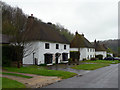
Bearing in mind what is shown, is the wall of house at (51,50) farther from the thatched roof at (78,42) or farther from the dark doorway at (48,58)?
the thatched roof at (78,42)

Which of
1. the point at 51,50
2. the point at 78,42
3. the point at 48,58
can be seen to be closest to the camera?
the point at 48,58

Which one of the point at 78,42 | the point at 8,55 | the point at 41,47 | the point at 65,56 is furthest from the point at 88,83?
the point at 78,42

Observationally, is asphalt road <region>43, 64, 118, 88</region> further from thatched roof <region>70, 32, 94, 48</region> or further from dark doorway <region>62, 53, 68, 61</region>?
thatched roof <region>70, 32, 94, 48</region>

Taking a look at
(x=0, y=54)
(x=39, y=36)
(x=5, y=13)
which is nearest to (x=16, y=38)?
(x=0, y=54)

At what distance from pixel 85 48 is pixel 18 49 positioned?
1266 inches

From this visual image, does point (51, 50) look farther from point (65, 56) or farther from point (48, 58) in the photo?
point (65, 56)

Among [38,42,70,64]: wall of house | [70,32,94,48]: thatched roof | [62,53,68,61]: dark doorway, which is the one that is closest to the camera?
[38,42,70,64]: wall of house

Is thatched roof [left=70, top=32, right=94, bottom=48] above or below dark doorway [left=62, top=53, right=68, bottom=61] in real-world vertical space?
above

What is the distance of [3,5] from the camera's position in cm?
3653

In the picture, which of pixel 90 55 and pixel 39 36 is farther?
pixel 90 55

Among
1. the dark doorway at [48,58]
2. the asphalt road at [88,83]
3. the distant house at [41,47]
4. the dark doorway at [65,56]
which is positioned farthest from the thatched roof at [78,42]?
the asphalt road at [88,83]

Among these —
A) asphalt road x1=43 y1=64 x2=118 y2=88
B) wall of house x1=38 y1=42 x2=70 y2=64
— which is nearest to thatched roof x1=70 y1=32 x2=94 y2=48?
wall of house x1=38 y1=42 x2=70 y2=64

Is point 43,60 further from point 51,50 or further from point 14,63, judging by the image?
point 14,63

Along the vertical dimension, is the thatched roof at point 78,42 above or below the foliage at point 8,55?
above
